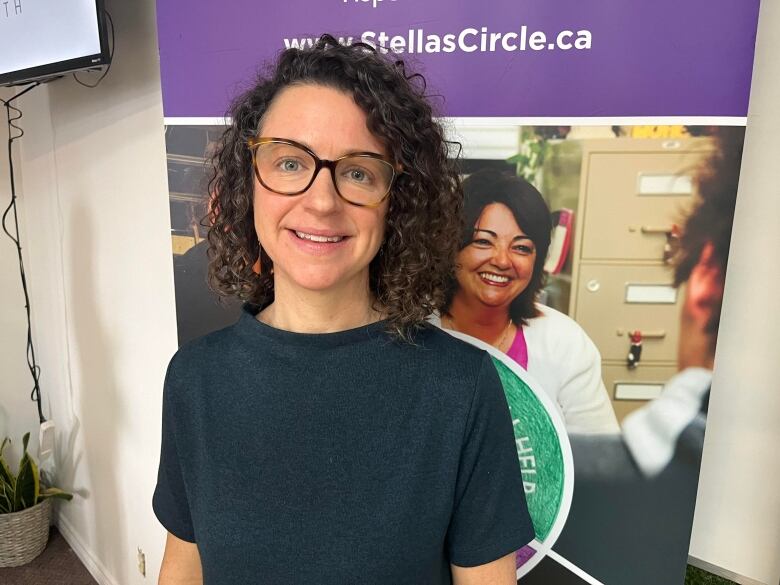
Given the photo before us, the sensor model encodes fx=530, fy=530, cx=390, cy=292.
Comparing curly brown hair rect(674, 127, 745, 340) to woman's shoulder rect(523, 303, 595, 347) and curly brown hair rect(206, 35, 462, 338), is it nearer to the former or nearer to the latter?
woman's shoulder rect(523, 303, 595, 347)

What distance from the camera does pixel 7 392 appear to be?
279 centimetres

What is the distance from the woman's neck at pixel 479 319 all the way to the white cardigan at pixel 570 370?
0.19 ft

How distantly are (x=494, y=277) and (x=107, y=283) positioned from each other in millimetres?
1697

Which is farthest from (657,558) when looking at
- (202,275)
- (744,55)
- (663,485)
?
(202,275)

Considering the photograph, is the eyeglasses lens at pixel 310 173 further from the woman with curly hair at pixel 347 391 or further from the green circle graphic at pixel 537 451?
the green circle graphic at pixel 537 451

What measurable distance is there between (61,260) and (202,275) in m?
1.44

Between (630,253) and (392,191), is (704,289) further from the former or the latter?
(392,191)

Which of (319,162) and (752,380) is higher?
(319,162)

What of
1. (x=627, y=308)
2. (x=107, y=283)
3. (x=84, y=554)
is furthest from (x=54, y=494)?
(x=627, y=308)

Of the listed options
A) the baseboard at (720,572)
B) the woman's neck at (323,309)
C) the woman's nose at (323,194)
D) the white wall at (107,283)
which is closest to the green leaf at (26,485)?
the white wall at (107,283)

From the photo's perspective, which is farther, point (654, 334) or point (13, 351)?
point (13, 351)

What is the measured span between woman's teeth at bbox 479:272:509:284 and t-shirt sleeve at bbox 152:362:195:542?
689 mm

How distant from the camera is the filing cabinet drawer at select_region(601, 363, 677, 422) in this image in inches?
43.9

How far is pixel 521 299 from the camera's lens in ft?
3.89
